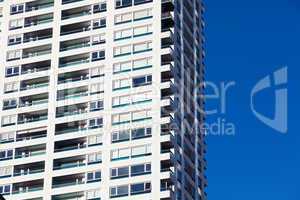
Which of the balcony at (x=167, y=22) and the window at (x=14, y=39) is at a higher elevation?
the window at (x=14, y=39)

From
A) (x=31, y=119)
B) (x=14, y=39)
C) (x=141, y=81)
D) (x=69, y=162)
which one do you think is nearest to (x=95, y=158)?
(x=69, y=162)

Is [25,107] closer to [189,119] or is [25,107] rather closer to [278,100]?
[189,119]

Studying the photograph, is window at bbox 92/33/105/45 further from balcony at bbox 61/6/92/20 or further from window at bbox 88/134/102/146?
window at bbox 88/134/102/146

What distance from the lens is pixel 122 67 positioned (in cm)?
14212

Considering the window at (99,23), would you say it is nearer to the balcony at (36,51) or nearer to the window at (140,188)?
the balcony at (36,51)

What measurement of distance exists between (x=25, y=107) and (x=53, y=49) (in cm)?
921

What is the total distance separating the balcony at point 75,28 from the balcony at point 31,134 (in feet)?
49.2

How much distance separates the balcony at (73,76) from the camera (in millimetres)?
144750

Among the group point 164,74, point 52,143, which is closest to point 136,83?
point 164,74

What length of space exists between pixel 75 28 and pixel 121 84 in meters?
13.2

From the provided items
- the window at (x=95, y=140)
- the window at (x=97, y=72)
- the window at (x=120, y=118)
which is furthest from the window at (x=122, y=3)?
the window at (x=95, y=140)

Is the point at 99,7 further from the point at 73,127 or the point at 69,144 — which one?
the point at 69,144

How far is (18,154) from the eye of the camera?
465ft

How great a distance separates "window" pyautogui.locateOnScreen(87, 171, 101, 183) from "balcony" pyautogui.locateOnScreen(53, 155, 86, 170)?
287cm
